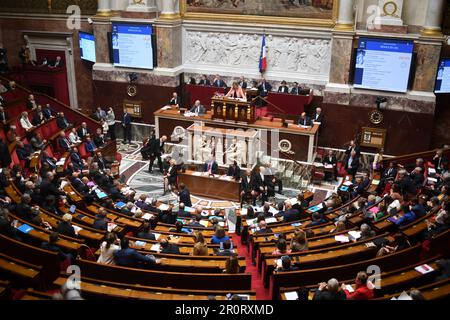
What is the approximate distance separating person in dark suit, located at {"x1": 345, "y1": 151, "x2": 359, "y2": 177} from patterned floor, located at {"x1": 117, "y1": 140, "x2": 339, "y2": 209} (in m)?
0.62

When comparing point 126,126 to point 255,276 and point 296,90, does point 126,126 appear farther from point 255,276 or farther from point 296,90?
point 255,276

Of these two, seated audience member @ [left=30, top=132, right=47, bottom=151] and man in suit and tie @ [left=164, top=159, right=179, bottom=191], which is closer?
man in suit and tie @ [left=164, top=159, right=179, bottom=191]

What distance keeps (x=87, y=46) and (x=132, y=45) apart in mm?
2353

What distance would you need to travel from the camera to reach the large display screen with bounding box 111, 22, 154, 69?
1892cm

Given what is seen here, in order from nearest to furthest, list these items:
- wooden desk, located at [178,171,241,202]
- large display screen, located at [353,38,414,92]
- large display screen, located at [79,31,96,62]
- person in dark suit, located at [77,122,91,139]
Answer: wooden desk, located at [178,171,241,202], large display screen, located at [353,38,414,92], person in dark suit, located at [77,122,91,139], large display screen, located at [79,31,96,62]

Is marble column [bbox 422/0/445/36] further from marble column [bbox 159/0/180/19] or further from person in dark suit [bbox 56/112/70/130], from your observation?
person in dark suit [bbox 56/112/70/130]

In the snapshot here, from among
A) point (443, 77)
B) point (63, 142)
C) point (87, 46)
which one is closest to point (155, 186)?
point (63, 142)

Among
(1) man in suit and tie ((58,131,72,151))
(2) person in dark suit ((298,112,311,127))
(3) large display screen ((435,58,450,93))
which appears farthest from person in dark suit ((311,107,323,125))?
(1) man in suit and tie ((58,131,72,151))

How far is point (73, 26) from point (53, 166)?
882 centimetres

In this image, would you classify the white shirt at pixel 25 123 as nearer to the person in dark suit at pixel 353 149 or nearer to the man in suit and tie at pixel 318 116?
the man in suit and tie at pixel 318 116

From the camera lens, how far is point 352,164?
1550 centimetres

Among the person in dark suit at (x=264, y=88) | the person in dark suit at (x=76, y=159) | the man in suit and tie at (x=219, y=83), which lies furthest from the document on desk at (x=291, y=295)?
the man in suit and tie at (x=219, y=83)

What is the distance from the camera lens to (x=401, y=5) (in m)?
16.3
